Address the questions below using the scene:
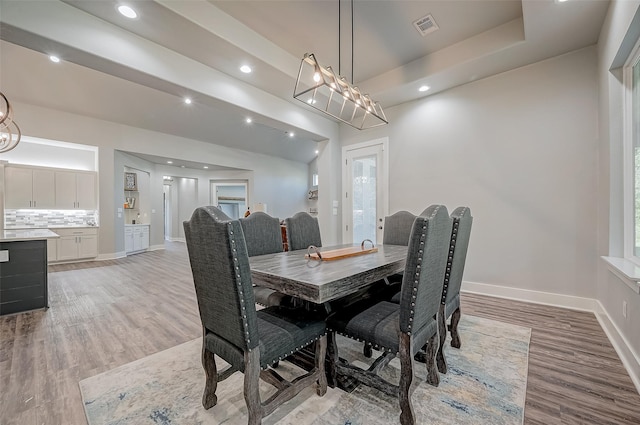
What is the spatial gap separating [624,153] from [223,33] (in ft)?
12.4

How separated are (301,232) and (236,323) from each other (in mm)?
1682

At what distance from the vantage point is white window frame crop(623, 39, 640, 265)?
222 cm

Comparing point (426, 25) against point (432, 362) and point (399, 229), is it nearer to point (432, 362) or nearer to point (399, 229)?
point (399, 229)

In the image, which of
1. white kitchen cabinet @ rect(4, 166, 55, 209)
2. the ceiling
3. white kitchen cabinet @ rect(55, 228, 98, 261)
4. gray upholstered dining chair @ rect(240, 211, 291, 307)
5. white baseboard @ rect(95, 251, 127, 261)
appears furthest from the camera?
white baseboard @ rect(95, 251, 127, 261)

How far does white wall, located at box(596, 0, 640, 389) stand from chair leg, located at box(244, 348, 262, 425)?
2320 millimetres

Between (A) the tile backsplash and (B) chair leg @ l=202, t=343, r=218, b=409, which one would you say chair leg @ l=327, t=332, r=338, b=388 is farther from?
(A) the tile backsplash

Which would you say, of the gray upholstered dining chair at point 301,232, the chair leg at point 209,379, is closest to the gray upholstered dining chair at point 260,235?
the gray upholstered dining chair at point 301,232

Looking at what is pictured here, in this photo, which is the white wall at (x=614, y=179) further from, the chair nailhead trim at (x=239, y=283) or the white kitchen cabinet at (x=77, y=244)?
the white kitchen cabinet at (x=77, y=244)

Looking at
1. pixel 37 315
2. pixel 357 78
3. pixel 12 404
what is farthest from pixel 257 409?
pixel 357 78

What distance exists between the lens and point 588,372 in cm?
178

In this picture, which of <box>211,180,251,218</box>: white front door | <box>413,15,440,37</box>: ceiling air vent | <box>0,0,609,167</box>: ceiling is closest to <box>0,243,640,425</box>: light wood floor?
<box>0,0,609,167</box>: ceiling

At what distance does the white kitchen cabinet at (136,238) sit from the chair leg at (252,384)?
7276 millimetres

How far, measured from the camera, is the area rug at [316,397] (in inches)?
54.7

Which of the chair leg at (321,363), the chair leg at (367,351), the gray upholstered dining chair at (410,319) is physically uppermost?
the gray upholstered dining chair at (410,319)
